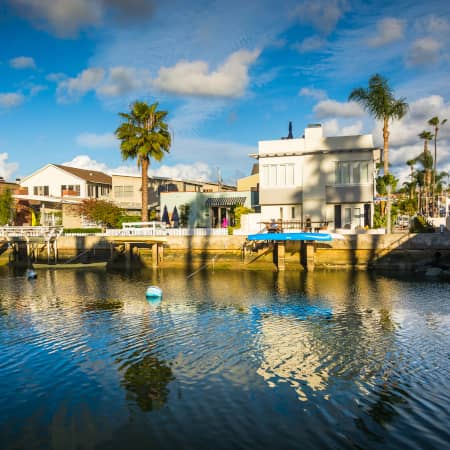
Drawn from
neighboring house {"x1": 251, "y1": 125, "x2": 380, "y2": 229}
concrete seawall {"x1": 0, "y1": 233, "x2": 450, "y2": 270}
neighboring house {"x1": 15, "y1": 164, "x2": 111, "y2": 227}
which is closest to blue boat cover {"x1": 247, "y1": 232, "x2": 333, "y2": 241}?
concrete seawall {"x1": 0, "y1": 233, "x2": 450, "y2": 270}

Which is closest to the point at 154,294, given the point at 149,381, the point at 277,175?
the point at 149,381

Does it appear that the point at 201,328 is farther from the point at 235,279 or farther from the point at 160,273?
the point at 160,273

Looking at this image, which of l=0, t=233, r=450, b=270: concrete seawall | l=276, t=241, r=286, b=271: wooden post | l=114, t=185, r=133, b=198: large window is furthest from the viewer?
l=114, t=185, r=133, b=198: large window

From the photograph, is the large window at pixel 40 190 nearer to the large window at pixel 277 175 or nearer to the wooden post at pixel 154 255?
the wooden post at pixel 154 255

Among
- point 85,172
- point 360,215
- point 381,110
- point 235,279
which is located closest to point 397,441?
point 235,279

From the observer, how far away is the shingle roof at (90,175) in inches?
2585

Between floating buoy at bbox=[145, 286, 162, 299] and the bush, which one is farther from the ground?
the bush

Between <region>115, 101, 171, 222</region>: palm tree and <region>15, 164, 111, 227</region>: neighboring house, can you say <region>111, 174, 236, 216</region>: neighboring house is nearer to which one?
<region>15, 164, 111, 227</region>: neighboring house

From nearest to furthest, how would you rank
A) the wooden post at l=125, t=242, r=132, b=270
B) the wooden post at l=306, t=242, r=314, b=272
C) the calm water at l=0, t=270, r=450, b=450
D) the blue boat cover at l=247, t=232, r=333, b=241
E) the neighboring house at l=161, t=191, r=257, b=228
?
the calm water at l=0, t=270, r=450, b=450 < the blue boat cover at l=247, t=232, r=333, b=241 < the wooden post at l=306, t=242, r=314, b=272 < the wooden post at l=125, t=242, r=132, b=270 < the neighboring house at l=161, t=191, r=257, b=228

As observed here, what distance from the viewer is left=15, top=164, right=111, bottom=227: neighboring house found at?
59844 millimetres

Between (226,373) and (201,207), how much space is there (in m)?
39.1

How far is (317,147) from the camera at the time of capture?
146ft

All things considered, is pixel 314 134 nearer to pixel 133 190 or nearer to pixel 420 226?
pixel 420 226

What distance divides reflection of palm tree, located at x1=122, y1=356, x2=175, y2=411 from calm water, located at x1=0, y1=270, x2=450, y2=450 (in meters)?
0.04
